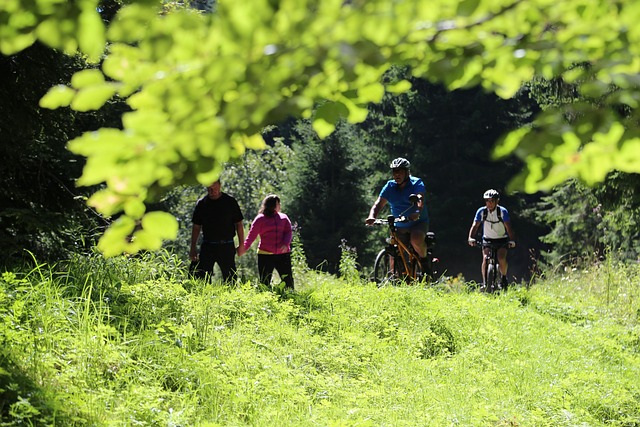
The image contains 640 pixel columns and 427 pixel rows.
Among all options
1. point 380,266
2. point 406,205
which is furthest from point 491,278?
point 406,205

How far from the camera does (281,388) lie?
555cm

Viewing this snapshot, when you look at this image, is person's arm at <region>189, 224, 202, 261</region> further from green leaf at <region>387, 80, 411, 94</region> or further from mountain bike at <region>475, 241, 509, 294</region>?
green leaf at <region>387, 80, 411, 94</region>

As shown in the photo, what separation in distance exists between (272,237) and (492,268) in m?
4.25

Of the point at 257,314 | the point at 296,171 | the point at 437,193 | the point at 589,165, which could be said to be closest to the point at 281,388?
the point at 257,314

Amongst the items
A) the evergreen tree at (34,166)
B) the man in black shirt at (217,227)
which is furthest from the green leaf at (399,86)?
the man in black shirt at (217,227)

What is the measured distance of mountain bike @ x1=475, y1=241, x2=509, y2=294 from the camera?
1260cm

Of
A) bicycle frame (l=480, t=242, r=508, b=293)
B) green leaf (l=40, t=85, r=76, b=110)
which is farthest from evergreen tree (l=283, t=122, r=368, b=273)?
green leaf (l=40, t=85, r=76, b=110)

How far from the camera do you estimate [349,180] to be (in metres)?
31.8

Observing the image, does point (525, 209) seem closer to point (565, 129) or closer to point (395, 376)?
point (395, 376)

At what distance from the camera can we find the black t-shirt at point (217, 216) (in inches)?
365

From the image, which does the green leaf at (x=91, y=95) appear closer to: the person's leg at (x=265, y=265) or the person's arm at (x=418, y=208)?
the person's leg at (x=265, y=265)

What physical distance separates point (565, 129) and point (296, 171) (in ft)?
100

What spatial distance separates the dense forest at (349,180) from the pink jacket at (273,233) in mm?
1909

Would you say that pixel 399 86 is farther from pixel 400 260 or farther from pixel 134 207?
pixel 400 260
